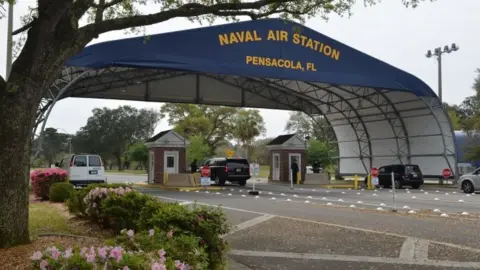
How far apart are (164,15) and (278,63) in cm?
1674

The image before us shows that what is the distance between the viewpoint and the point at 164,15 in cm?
823

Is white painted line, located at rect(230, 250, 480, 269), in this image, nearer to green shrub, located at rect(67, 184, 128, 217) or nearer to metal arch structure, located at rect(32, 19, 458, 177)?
green shrub, located at rect(67, 184, 128, 217)

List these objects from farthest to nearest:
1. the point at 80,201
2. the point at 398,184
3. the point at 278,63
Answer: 1. the point at 398,184
2. the point at 278,63
3. the point at 80,201

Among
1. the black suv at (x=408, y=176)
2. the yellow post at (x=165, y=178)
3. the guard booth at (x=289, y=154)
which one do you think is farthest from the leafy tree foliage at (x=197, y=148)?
the black suv at (x=408, y=176)

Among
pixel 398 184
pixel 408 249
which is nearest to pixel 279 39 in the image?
pixel 398 184

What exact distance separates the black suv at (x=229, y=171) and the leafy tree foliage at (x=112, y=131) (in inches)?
2489

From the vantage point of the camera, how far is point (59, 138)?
10206cm

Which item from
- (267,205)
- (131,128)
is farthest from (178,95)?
(131,128)

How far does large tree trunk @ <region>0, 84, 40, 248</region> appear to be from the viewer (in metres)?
6.38

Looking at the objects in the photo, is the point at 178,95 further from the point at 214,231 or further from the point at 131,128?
the point at 131,128

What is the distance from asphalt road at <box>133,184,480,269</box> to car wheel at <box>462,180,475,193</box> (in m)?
12.3

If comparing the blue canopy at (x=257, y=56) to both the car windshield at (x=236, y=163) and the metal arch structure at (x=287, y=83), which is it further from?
the car windshield at (x=236, y=163)

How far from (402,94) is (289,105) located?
8.50 metres

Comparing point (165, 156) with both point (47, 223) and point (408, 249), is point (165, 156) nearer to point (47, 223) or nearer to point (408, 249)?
point (47, 223)
